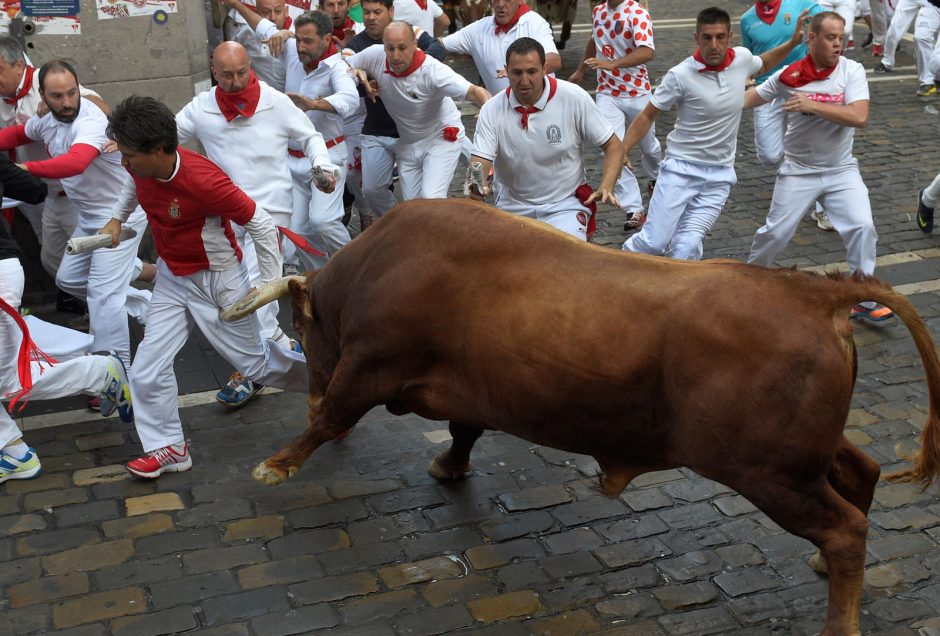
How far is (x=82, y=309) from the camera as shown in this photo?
8305 mm

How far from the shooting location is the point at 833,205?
7.70m

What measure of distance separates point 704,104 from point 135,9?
454 cm

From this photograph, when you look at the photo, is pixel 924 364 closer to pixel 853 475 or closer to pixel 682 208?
pixel 853 475

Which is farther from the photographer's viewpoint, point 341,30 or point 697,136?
point 341,30

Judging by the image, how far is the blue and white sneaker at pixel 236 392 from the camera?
6730mm

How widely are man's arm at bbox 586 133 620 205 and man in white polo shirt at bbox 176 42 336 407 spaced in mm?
1736

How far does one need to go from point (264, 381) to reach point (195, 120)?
1860 millimetres

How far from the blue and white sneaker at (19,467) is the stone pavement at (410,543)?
0.05 meters

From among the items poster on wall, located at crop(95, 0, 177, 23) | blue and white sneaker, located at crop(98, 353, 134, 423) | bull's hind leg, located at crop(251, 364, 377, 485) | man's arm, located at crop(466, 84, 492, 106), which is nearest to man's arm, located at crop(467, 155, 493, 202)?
man's arm, located at crop(466, 84, 492, 106)

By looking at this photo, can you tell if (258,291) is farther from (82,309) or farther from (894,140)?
(894,140)

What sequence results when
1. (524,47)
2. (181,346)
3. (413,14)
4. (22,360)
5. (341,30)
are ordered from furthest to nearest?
(413,14), (341,30), (524,47), (181,346), (22,360)

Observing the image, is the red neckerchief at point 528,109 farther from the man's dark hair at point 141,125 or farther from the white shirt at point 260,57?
the white shirt at point 260,57

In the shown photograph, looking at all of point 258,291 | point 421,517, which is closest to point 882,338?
point 421,517

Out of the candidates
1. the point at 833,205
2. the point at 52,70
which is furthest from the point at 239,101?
the point at 833,205
